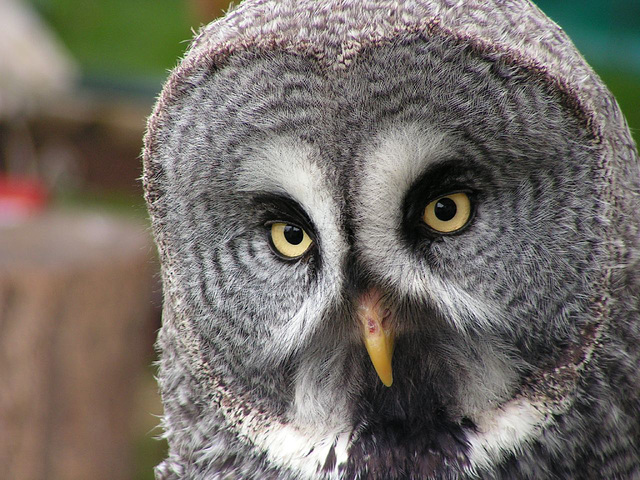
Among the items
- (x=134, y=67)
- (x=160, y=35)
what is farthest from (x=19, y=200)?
(x=160, y=35)

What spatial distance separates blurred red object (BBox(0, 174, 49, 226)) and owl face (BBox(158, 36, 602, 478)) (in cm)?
198

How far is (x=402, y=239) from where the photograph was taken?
98 centimetres

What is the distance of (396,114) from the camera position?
95 centimetres

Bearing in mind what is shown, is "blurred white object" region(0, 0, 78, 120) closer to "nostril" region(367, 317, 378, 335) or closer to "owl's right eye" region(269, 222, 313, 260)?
"owl's right eye" region(269, 222, 313, 260)

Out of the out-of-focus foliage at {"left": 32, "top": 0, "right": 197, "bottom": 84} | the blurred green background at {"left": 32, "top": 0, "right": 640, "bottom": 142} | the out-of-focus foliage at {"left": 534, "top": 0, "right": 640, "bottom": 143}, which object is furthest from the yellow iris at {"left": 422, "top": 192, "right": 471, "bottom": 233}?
the out-of-focus foliage at {"left": 32, "top": 0, "right": 197, "bottom": 84}

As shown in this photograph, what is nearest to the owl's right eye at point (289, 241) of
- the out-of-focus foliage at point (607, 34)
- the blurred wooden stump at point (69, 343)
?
the blurred wooden stump at point (69, 343)

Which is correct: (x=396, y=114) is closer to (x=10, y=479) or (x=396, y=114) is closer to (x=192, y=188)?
(x=192, y=188)

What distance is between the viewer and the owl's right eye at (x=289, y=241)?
3.37 ft

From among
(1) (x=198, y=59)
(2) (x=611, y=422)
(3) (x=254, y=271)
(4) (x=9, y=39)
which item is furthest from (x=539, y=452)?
(4) (x=9, y=39)

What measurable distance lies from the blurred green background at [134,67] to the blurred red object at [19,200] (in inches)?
15.6

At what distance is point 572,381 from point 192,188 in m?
0.57

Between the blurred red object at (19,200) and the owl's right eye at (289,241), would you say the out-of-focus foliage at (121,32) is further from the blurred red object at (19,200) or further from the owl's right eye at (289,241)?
the owl's right eye at (289,241)

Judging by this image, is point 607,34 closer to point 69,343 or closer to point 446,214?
point 69,343

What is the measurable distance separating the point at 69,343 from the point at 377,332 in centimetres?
176
